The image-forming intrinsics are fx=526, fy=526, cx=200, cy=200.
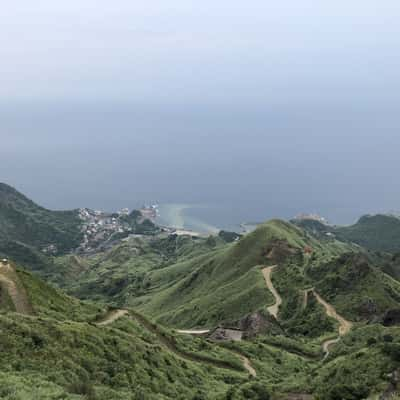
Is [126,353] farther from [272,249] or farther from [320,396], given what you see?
[272,249]

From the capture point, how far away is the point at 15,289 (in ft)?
139

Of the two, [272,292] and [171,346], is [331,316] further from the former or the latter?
[171,346]

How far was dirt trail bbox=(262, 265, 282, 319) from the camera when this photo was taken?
79.9m

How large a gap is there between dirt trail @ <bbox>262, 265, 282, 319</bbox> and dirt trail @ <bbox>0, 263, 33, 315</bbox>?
44251 mm

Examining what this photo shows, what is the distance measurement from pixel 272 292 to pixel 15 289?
5222cm

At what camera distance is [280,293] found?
85.8 meters

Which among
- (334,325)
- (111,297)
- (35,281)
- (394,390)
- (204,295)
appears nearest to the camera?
(394,390)

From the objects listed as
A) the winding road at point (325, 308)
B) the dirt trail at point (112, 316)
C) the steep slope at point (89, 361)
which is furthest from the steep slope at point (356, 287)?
the dirt trail at point (112, 316)

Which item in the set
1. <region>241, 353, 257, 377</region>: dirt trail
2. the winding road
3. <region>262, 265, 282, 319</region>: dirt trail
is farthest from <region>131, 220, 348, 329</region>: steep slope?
<region>241, 353, 257, 377</region>: dirt trail

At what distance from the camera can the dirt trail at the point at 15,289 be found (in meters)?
40.7

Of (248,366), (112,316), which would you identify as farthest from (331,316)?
(112,316)

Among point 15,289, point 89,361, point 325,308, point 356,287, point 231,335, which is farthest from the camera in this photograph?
point 356,287

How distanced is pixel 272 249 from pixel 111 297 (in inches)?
2602

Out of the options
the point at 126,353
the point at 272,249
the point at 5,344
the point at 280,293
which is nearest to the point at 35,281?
the point at 126,353
